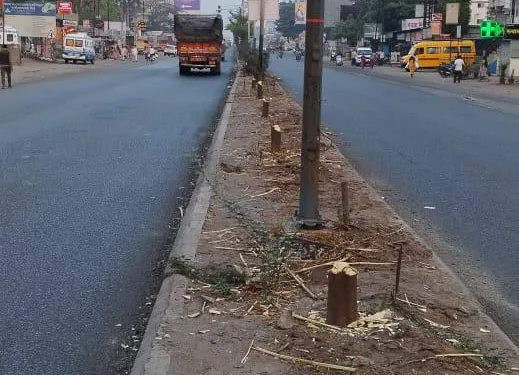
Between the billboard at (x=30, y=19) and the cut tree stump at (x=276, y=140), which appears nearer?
the cut tree stump at (x=276, y=140)

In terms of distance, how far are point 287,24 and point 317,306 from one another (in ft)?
558

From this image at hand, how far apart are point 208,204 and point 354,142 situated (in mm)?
7982

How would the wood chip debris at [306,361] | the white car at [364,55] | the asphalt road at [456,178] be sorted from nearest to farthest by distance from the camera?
the wood chip debris at [306,361] < the asphalt road at [456,178] < the white car at [364,55]

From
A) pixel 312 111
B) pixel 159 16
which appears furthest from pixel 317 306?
pixel 159 16

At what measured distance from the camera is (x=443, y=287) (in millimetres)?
6109

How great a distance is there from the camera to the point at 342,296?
4961mm

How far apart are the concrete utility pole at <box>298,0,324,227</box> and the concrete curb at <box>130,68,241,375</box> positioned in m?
1.04

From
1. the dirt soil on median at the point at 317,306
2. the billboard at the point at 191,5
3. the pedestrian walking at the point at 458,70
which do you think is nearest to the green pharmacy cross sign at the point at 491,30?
the pedestrian walking at the point at 458,70

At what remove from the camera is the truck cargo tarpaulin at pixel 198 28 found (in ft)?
152

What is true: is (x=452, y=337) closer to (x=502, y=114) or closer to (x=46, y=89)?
(x=502, y=114)

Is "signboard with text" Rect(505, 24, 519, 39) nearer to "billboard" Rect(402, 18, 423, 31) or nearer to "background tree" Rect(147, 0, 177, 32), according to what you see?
"billboard" Rect(402, 18, 423, 31)

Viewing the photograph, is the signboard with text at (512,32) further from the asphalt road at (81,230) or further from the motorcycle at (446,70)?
the asphalt road at (81,230)

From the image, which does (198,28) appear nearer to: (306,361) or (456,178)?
(456,178)

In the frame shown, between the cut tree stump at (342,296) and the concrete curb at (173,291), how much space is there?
998mm
